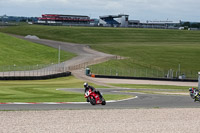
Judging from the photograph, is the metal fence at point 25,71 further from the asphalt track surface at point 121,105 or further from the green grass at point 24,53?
the asphalt track surface at point 121,105

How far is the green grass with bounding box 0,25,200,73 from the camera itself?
9769cm

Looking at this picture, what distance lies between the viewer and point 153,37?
162500 millimetres

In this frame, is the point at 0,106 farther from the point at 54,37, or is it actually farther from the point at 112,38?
the point at 112,38

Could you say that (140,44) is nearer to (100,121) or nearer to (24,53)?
(24,53)

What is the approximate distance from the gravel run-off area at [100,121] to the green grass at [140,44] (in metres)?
58.6

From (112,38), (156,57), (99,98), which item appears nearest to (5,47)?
(156,57)

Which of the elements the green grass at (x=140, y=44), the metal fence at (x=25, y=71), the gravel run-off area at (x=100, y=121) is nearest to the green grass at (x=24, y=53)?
the metal fence at (x=25, y=71)

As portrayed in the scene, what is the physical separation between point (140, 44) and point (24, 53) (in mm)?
51368

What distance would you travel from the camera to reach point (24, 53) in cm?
9550

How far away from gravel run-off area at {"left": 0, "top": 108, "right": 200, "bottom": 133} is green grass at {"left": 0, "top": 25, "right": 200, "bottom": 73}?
192 ft

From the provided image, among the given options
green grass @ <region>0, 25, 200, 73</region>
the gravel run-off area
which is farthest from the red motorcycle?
green grass @ <region>0, 25, 200, 73</region>


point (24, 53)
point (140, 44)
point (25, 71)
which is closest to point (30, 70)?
point (25, 71)

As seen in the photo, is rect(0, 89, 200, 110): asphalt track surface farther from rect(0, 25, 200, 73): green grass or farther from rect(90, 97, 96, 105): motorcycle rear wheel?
rect(0, 25, 200, 73): green grass

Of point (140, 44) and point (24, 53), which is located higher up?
point (140, 44)
